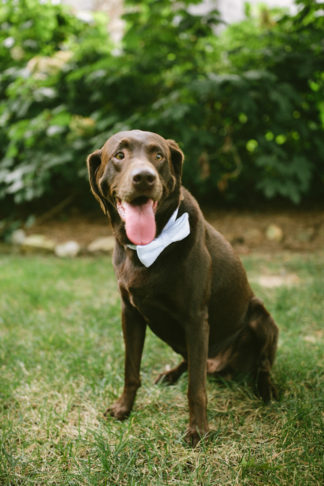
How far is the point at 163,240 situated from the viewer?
1.65 m

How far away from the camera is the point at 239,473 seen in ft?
5.05

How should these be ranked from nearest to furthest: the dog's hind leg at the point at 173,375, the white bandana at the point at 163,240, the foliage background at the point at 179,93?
the white bandana at the point at 163,240 < the dog's hind leg at the point at 173,375 < the foliage background at the point at 179,93

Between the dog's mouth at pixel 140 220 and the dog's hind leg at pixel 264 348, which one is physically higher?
the dog's mouth at pixel 140 220

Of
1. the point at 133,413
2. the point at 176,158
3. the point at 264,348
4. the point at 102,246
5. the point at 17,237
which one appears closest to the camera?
the point at 176,158

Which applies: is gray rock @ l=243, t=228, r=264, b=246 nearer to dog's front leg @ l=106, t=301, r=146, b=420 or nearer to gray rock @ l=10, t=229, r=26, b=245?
gray rock @ l=10, t=229, r=26, b=245

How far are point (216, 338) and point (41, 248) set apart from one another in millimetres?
4182

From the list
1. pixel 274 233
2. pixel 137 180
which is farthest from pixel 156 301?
pixel 274 233

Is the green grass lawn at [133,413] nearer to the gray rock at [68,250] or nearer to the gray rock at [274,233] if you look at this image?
the gray rock at [274,233]

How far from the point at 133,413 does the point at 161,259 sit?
851 mm

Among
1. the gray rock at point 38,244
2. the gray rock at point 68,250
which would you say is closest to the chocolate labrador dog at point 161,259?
the gray rock at point 68,250

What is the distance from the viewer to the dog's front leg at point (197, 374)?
173 cm

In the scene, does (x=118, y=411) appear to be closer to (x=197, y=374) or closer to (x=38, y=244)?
(x=197, y=374)

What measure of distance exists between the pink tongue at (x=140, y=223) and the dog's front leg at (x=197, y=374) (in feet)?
1.50

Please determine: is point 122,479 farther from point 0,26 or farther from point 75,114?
point 0,26
